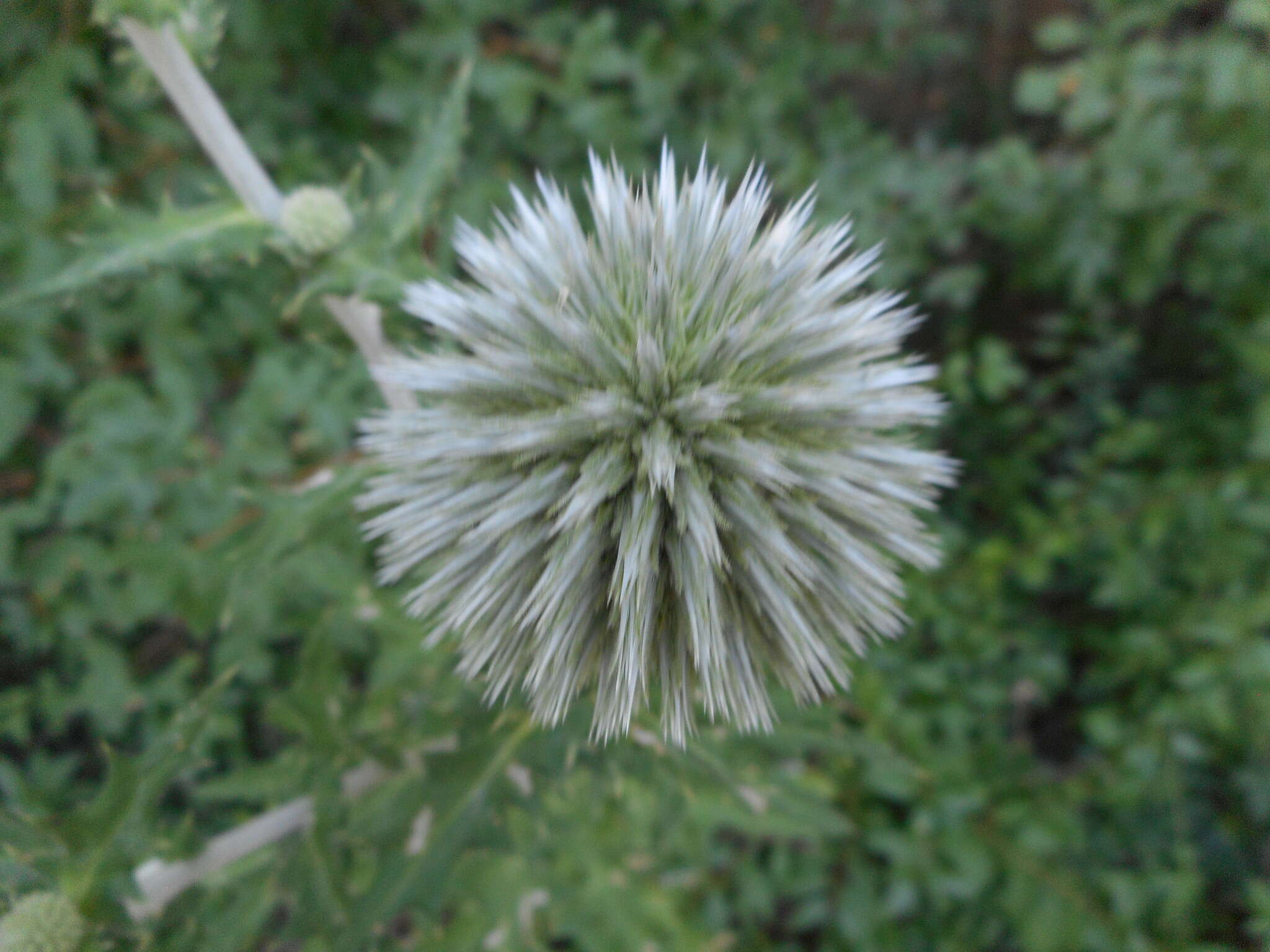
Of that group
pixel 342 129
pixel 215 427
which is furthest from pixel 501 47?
pixel 215 427

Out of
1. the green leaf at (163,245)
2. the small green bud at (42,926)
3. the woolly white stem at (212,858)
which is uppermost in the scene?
the green leaf at (163,245)

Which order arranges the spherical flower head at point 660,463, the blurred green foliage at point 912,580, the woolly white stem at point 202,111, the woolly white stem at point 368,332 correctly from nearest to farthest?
1. the spherical flower head at point 660,463
2. the woolly white stem at point 202,111
3. the woolly white stem at point 368,332
4. the blurred green foliage at point 912,580

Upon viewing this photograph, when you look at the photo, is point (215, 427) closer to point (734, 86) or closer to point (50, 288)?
point (50, 288)

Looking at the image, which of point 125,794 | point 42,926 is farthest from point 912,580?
point 42,926

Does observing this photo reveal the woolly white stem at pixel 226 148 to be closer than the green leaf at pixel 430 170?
Yes

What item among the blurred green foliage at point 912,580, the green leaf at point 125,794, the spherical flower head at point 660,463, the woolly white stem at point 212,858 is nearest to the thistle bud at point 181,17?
the blurred green foliage at point 912,580

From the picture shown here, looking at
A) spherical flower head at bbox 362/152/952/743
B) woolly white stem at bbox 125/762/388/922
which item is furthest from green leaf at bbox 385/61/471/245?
woolly white stem at bbox 125/762/388/922

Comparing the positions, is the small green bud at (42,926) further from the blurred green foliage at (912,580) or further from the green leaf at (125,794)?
the blurred green foliage at (912,580)

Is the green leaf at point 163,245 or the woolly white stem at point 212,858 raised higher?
the green leaf at point 163,245
